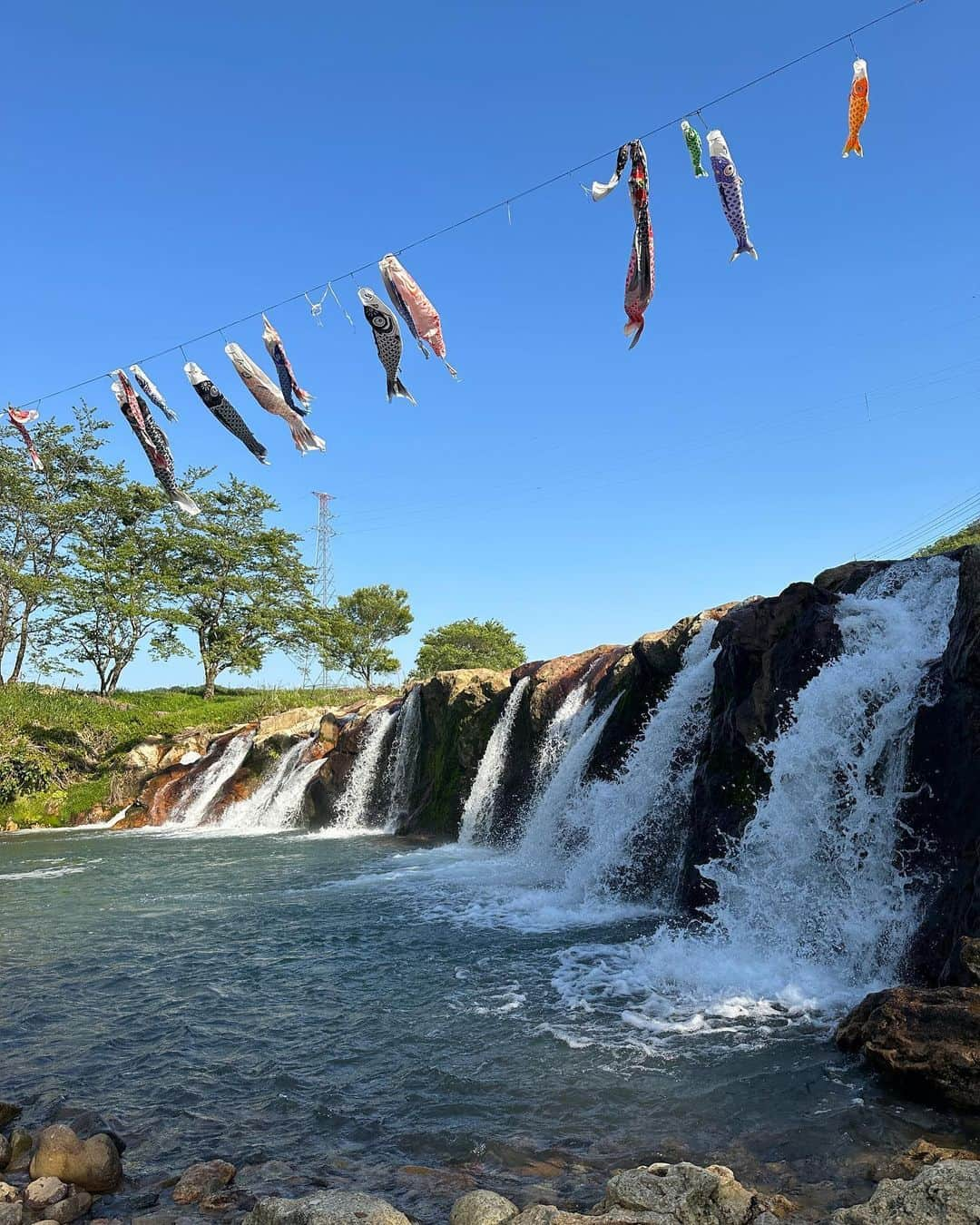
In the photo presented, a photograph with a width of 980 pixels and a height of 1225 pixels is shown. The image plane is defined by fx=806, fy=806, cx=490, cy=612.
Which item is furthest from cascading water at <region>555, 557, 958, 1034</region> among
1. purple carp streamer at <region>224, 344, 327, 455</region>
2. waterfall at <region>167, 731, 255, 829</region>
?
waterfall at <region>167, 731, 255, 829</region>

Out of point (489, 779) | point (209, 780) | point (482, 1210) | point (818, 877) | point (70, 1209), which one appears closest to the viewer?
point (482, 1210)

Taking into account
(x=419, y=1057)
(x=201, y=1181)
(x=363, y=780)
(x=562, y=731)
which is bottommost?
(x=419, y=1057)

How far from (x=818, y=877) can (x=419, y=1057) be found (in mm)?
4605

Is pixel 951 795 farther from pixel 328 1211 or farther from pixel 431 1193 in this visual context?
pixel 328 1211

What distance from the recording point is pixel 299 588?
42.4 metres

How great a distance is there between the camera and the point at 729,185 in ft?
29.1

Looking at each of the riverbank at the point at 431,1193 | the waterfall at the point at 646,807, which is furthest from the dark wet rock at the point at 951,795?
the waterfall at the point at 646,807

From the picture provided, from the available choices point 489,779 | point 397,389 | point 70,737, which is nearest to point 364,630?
point 70,737

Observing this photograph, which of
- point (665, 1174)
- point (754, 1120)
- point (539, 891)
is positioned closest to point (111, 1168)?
point (665, 1174)

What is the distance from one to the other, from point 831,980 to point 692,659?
6385mm

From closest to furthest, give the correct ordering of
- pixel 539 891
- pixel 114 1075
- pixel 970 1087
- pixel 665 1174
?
pixel 665 1174 < pixel 970 1087 < pixel 114 1075 < pixel 539 891

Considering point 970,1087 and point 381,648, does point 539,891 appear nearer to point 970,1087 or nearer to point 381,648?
point 970,1087

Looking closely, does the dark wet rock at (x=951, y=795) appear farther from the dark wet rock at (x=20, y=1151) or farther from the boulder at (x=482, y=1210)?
the dark wet rock at (x=20, y=1151)

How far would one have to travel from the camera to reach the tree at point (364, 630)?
42281 millimetres
